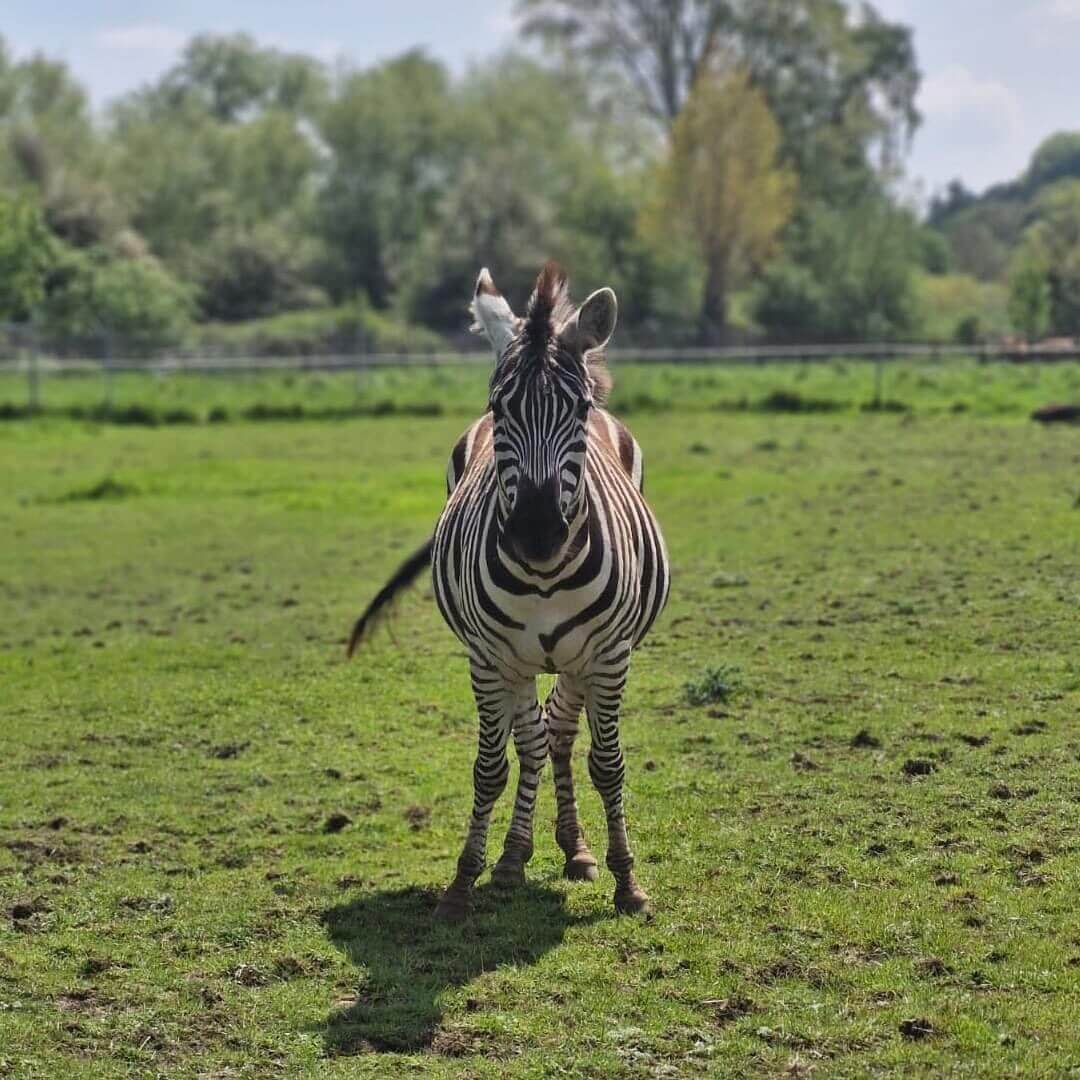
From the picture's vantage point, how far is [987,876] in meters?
5.84

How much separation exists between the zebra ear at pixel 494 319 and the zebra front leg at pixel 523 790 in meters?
1.46

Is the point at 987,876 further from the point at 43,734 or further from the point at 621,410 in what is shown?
the point at 621,410

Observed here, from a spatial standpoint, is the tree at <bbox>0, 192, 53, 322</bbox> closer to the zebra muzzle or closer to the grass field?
the grass field

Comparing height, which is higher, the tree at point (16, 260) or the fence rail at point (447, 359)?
the tree at point (16, 260)

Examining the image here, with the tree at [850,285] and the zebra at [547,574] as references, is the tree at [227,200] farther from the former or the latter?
the zebra at [547,574]

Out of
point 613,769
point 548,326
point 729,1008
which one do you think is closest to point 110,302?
point 613,769

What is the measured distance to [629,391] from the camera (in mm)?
30672

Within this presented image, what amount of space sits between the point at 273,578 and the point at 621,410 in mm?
16025

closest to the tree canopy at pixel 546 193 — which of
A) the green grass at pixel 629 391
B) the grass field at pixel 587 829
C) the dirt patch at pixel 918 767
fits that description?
the green grass at pixel 629 391

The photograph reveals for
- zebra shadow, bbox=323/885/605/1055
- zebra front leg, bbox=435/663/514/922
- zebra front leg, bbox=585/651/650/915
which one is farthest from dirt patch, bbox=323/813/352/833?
zebra front leg, bbox=585/651/650/915

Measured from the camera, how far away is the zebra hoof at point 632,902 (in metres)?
5.82

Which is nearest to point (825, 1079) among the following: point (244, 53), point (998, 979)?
point (998, 979)

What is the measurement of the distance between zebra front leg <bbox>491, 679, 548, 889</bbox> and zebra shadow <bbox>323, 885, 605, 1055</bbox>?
0.10m

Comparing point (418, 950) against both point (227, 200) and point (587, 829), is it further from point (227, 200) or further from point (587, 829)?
point (227, 200)
